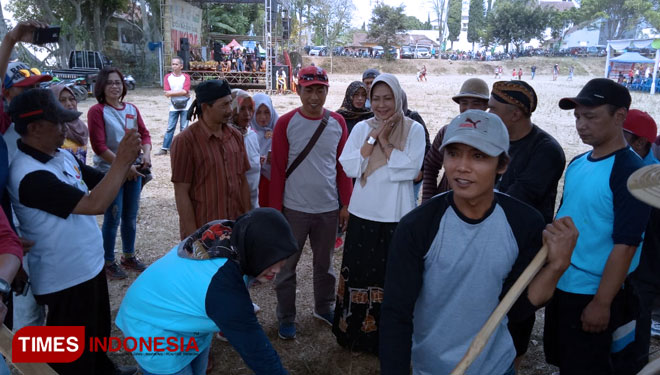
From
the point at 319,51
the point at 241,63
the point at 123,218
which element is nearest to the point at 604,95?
the point at 123,218

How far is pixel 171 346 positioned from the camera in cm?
191

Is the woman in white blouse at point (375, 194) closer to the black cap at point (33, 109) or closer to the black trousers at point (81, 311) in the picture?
the black trousers at point (81, 311)

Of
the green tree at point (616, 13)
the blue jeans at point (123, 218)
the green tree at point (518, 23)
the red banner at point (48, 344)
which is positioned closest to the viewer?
the red banner at point (48, 344)

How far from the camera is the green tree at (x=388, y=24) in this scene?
166ft

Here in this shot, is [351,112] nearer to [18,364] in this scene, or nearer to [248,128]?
[248,128]

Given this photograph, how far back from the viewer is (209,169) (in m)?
2.92

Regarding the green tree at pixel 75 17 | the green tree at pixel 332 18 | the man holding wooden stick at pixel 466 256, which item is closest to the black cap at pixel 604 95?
the man holding wooden stick at pixel 466 256

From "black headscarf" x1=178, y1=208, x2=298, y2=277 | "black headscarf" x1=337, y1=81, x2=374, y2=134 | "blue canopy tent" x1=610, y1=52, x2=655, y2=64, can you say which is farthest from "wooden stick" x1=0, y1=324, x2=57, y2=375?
"blue canopy tent" x1=610, y1=52, x2=655, y2=64

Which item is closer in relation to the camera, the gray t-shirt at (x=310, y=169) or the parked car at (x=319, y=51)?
the gray t-shirt at (x=310, y=169)

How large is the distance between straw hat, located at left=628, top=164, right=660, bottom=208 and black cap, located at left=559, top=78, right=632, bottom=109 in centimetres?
102

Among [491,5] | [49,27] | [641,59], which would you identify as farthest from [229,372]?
[491,5]

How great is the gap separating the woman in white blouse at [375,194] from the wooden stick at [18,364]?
184cm

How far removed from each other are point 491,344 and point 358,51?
192ft

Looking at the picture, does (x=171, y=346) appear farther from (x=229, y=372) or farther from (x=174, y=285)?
(x=229, y=372)
